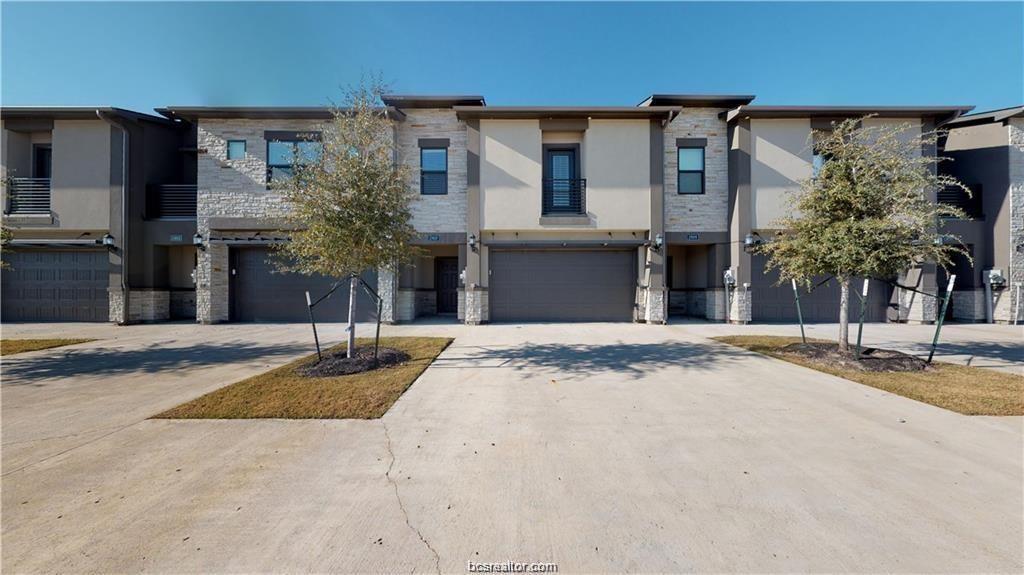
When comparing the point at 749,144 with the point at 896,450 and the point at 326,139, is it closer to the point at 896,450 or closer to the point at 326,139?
the point at 896,450

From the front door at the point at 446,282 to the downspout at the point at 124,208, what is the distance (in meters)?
11.0

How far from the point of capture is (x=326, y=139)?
24.2 ft

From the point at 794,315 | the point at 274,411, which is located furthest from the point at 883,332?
the point at 274,411

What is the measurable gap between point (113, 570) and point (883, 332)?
Answer: 55.1 ft

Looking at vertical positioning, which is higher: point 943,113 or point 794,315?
point 943,113

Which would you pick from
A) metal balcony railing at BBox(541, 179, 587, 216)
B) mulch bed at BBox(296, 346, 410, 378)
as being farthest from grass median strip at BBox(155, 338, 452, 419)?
metal balcony railing at BBox(541, 179, 587, 216)

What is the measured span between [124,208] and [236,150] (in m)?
4.49

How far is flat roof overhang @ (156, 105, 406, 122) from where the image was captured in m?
13.4

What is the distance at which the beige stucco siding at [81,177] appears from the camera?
45.1 ft

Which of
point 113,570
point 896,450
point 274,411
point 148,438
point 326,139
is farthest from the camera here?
point 326,139

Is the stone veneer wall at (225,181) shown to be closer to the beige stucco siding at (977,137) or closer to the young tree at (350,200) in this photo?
the young tree at (350,200)

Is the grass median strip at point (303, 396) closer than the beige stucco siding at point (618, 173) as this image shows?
Yes

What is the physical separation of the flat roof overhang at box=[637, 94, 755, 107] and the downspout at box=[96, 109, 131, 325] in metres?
19.6

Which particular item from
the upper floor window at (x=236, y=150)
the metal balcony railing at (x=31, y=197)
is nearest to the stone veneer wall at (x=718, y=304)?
the upper floor window at (x=236, y=150)
